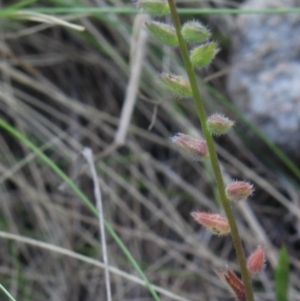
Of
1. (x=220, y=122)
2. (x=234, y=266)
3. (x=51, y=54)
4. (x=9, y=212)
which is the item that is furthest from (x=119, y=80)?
(x=220, y=122)

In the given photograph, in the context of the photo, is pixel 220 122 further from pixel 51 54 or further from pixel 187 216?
pixel 51 54

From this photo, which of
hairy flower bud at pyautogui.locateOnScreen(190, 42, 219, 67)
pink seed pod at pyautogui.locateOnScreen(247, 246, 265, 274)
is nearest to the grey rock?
pink seed pod at pyautogui.locateOnScreen(247, 246, 265, 274)

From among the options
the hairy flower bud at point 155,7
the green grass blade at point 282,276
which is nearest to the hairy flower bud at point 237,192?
the hairy flower bud at point 155,7

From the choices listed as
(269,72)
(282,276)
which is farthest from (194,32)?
(269,72)

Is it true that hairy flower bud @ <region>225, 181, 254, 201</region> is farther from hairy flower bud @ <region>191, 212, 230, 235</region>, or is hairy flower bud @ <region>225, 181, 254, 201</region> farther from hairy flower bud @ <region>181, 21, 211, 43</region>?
hairy flower bud @ <region>181, 21, 211, 43</region>

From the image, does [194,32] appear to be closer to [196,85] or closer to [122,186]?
[196,85]

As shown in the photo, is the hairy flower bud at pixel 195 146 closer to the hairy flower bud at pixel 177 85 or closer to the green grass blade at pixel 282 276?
the hairy flower bud at pixel 177 85
